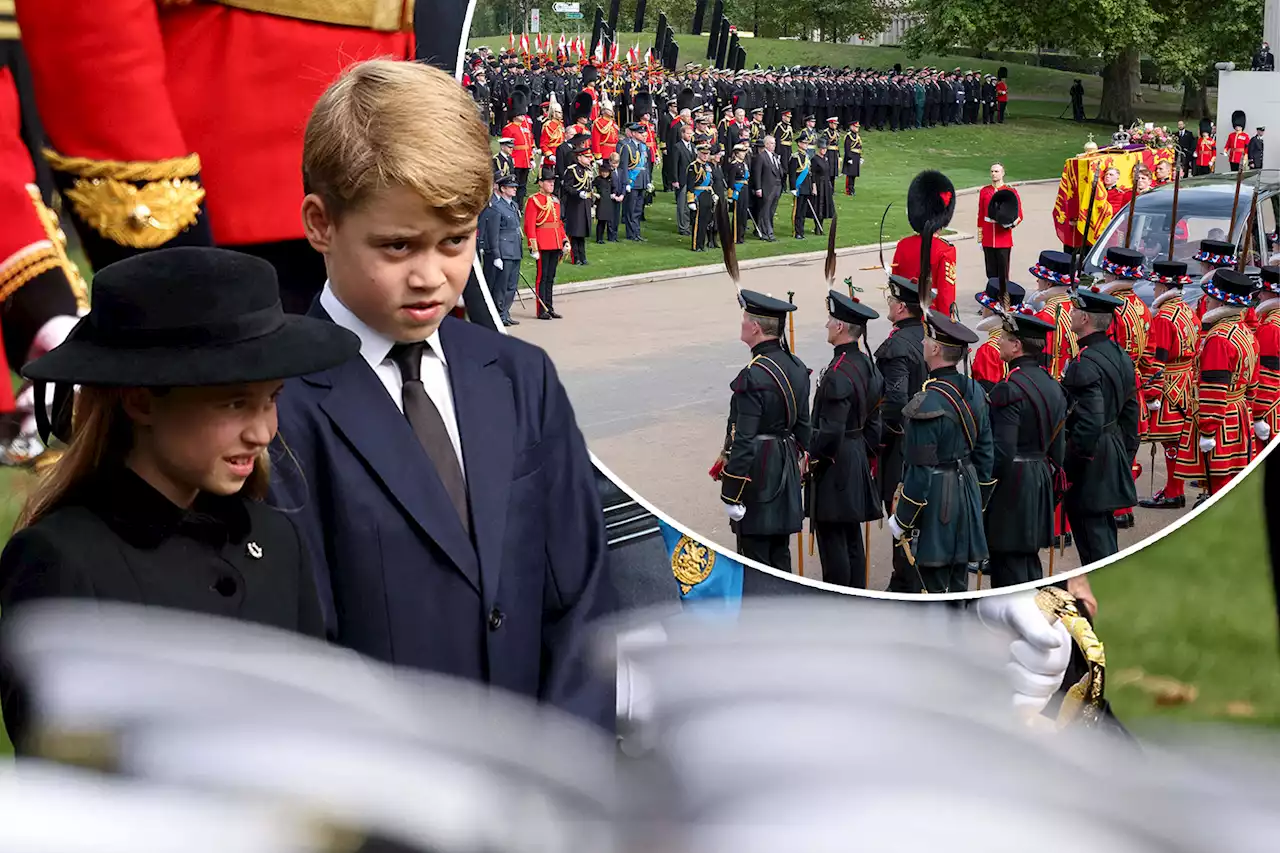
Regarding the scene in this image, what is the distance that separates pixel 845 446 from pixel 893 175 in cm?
70

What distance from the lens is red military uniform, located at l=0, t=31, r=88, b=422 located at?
2938 mm

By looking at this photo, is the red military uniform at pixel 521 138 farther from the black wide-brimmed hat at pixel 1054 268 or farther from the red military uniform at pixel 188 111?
the black wide-brimmed hat at pixel 1054 268

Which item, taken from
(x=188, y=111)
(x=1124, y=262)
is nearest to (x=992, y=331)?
(x=1124, y=262)

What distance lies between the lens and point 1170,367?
172 inches

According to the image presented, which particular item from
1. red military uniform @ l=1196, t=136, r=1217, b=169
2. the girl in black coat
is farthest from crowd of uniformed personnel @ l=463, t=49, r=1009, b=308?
the girl in black coat

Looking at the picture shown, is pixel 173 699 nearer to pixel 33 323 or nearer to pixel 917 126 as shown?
pixel 33 323

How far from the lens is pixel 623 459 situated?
12.2 feet

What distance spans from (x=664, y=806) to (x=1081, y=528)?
3.85 metres

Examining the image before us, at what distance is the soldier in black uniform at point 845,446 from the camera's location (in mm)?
3895

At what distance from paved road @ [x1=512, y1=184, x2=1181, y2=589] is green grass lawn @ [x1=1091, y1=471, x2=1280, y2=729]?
58.7 inches

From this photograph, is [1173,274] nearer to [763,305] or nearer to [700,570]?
[763,305]

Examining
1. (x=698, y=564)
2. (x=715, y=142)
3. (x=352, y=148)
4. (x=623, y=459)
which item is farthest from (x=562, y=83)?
(x=352, y=148)

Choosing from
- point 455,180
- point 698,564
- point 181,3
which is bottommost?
point 698,564

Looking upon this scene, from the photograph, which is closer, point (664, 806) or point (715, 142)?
point (664, 806)
